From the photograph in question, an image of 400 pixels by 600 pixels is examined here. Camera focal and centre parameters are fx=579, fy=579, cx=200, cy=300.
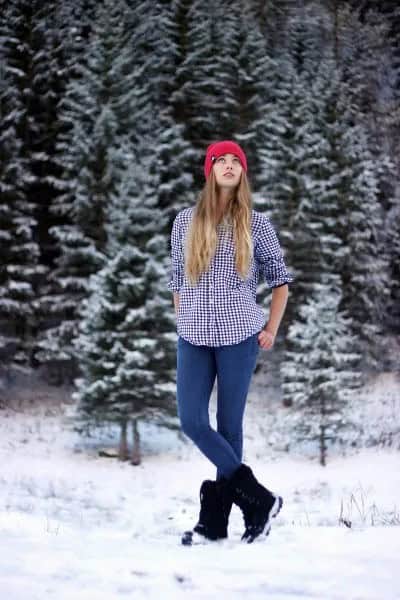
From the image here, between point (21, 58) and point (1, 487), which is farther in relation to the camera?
point (21, 58)

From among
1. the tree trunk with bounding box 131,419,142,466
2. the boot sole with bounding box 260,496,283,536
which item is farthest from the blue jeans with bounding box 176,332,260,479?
the tree trunk with bounding box 131,419,142,466

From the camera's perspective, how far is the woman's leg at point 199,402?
3.68 m

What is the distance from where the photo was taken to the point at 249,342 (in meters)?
3.71

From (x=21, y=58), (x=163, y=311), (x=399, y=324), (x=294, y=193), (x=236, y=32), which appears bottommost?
(x=399, y=324)

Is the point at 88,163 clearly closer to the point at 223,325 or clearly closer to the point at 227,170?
the point at 227,170

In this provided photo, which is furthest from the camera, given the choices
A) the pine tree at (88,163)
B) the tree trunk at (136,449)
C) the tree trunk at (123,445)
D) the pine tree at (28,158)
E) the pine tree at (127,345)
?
the pine tree at (88,163)

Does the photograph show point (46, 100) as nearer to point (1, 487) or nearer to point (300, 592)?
point (1, 487)

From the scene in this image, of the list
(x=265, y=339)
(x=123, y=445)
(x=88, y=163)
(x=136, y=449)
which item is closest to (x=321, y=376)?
(x=136, y=449)

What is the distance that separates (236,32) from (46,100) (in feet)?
31.6

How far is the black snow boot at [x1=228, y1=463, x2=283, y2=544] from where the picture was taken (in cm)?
374

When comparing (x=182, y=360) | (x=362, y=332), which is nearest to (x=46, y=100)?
(x=362, y=332)

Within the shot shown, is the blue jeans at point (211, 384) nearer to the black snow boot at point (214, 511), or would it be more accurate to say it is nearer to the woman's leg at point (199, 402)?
the woman's leg at point (199, 402)

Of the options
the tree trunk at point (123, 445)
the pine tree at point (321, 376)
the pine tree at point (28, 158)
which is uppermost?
the pine tree at point (28, 158)

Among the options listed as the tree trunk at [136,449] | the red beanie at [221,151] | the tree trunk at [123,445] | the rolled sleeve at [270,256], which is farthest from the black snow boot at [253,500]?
the tree trunk at [123,445]
